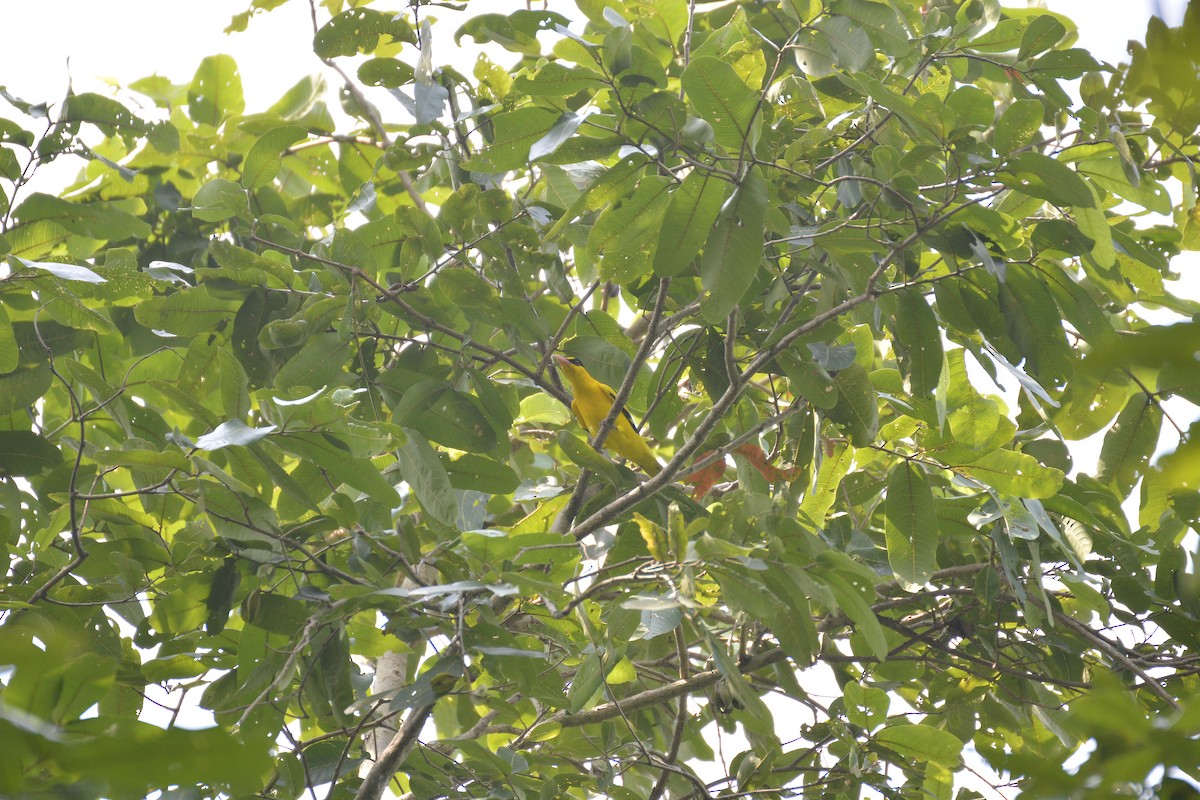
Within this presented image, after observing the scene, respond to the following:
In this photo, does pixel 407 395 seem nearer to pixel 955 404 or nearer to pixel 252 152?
pixel 252 152

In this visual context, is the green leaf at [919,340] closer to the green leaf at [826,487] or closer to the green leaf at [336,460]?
the green leaf at [826,487]

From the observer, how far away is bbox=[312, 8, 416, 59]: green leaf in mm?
2410

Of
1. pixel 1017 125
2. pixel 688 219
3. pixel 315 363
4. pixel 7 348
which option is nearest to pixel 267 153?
pixel 315 363

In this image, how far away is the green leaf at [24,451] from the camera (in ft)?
7.76

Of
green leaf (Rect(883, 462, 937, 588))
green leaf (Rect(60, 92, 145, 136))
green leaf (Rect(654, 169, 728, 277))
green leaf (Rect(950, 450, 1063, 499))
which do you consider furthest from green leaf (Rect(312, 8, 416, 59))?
green leaf (Rect(950, 450, 1063, 499))

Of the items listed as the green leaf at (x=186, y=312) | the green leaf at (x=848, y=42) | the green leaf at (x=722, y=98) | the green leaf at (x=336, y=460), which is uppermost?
the green leaf at (x=848, y=42)

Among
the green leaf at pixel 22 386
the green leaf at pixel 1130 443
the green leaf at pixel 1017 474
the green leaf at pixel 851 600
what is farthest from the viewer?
the green leaf at pixel 1130 443

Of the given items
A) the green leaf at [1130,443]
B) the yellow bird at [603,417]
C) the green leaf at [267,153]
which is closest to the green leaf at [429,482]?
the green leaf at [267,153]

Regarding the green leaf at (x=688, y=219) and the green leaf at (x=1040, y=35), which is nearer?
the green leaf at (x=688, y=219)

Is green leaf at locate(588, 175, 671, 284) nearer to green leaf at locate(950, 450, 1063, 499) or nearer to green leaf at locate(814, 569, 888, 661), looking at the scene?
green leaf at locate(814, 569, 888, 661)

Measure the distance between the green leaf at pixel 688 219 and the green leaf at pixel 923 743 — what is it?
1208 mm

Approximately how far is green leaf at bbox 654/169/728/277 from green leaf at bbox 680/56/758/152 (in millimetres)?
97

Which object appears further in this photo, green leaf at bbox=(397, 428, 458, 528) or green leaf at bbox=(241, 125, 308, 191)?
green leaf at bbox=(241, 125, 308, 191)

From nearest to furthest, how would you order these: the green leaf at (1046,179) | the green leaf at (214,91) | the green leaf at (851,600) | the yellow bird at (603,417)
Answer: the green leaf at (851,600) < the green leaf at (1046,179) < the green leaf at (214,91) < the yellow bird at (603,417)
